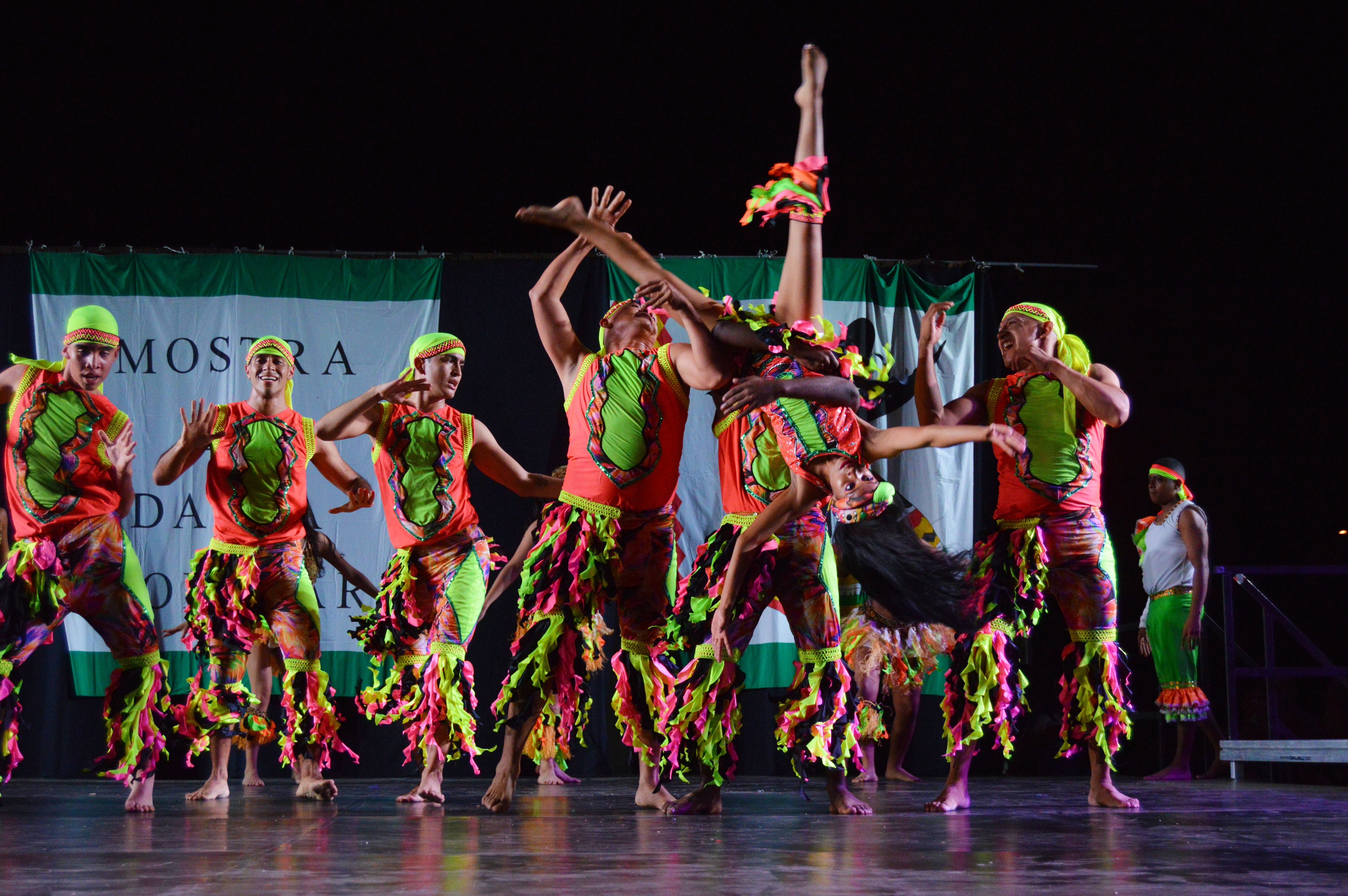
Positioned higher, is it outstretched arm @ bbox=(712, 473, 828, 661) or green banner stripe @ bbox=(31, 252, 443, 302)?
green banner stripe @ bbox=(31, 252, 443, 302)

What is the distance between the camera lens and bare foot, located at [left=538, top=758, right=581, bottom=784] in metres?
5.51

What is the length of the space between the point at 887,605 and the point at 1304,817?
144cm

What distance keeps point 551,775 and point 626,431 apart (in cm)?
234

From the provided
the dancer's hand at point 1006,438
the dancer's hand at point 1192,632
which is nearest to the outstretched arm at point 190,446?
the dancer's hand at point 1006,438

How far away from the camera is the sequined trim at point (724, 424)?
Answer: 3.81m

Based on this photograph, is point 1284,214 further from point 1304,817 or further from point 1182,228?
point 1304,817

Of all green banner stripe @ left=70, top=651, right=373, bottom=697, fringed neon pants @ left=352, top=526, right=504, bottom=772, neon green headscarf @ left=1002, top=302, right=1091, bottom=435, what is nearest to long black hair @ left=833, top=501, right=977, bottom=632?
neon green headscarf @ left=1002, top=302, right=1091, bottom=435

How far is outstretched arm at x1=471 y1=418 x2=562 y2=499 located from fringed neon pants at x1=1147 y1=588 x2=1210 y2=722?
317 cm

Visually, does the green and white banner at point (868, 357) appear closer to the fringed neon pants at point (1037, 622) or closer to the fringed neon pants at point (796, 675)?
the fringed neon pants at point (1037, 622)

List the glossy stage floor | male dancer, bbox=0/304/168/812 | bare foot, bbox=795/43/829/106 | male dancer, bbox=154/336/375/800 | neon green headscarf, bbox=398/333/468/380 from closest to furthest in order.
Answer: the glossy stage floor, bare foot, bbox=795/43/829/106, male dancer, bbox=0/304/168/812, male dancer, bbox=154/336/375/800, neon green headscarf, bbox=398/333/468/380

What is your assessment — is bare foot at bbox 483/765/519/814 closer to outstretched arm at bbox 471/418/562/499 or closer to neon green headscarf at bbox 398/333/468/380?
outstretched arm at bbox 471/418/562/499

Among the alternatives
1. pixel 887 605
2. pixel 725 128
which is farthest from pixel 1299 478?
pixel 887 605

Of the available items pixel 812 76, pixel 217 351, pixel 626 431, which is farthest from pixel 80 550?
pixel 812 76

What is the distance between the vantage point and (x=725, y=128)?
6.77 metres
